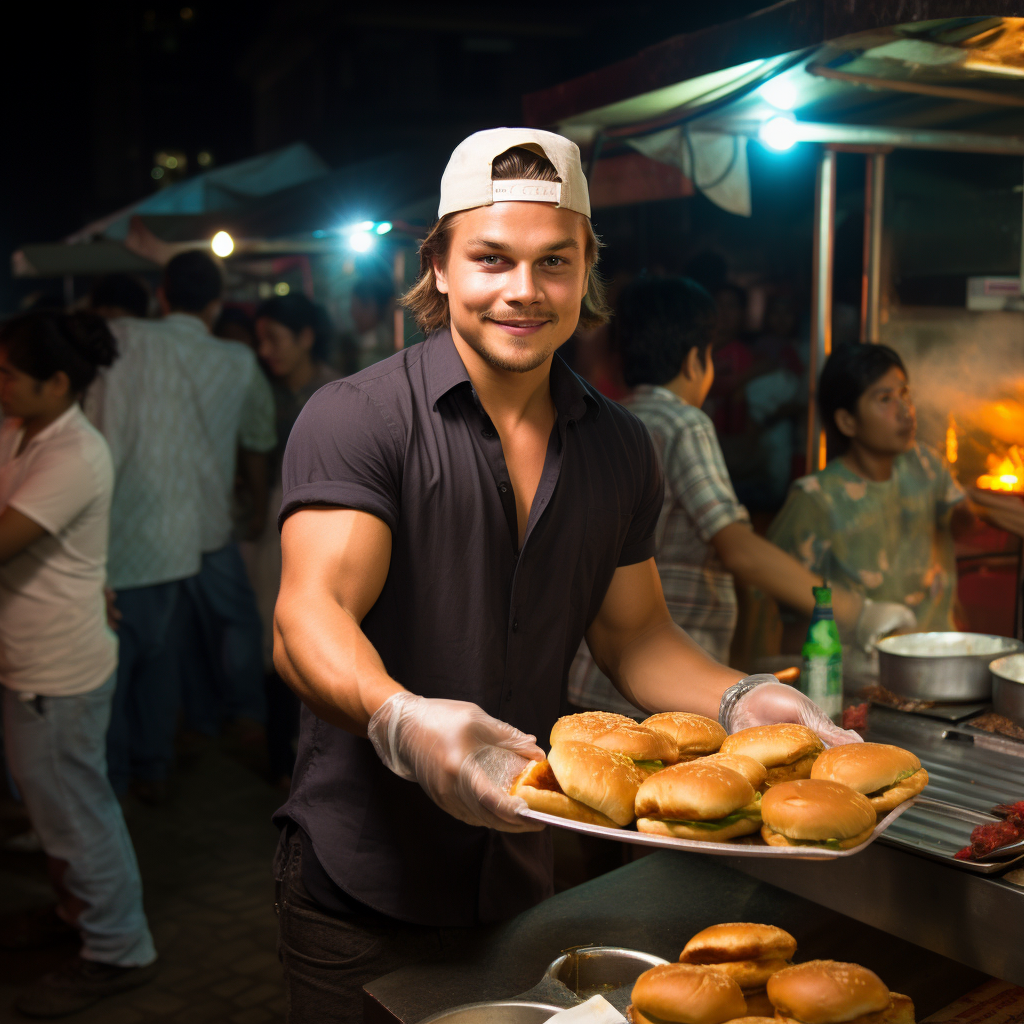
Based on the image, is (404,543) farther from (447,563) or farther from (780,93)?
(780,93)

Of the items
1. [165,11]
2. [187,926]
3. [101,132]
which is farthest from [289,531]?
[165,11]

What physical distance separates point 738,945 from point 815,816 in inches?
10.8

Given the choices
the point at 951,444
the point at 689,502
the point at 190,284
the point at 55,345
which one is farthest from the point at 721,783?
the point at 190,284

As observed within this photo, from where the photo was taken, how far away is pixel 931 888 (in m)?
1.77

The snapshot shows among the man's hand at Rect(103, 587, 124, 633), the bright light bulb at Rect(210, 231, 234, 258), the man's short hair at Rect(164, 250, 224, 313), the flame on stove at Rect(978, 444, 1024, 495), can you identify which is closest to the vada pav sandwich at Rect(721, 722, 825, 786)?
the flame on stove at Rect(978, 444, 1024, 495)

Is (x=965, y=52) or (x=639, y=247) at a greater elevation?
(x=639, y=247)

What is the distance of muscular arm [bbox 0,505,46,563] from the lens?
10.9 ft

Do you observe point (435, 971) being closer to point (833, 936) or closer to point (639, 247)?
point (833, 936)

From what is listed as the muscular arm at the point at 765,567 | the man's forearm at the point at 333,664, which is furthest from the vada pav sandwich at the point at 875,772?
the muscular arm at the point at 765,567

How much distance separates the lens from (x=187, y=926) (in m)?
4.07

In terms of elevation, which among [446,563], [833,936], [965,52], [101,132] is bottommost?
[833,936]

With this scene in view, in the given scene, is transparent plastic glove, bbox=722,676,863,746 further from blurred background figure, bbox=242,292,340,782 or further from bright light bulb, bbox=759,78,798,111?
blurred background figure, bbox=242,292,340,782

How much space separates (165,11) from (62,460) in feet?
154

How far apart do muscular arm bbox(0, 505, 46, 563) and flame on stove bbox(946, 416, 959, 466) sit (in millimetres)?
3254
